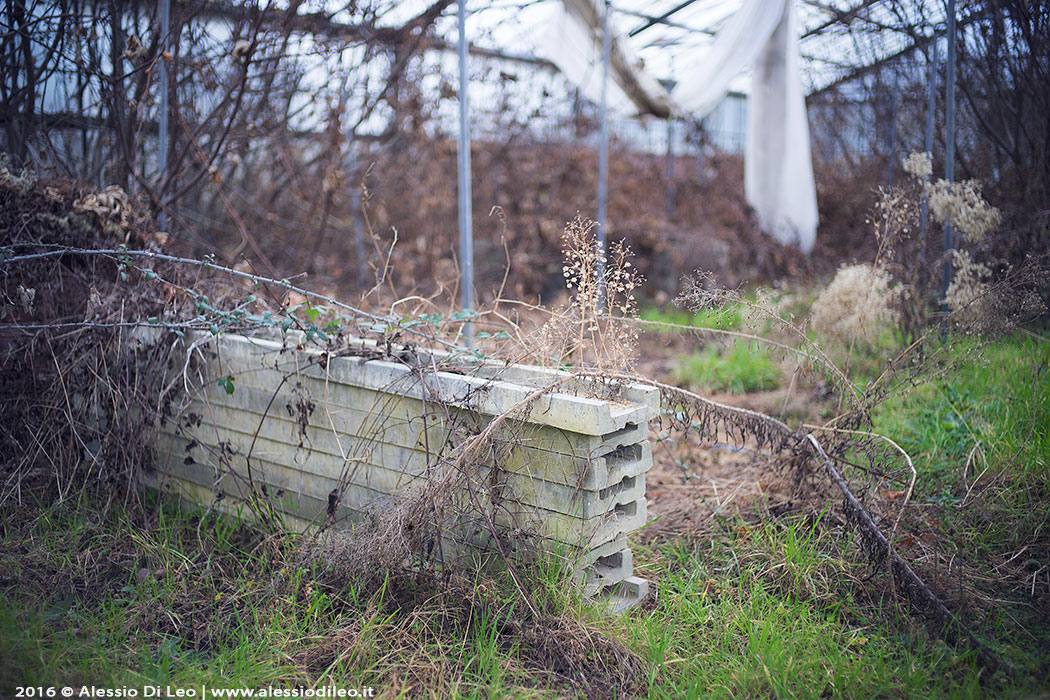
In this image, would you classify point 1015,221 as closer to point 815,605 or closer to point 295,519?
point 815,605

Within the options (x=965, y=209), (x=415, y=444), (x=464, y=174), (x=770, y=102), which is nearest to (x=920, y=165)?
(x=965, y=209)

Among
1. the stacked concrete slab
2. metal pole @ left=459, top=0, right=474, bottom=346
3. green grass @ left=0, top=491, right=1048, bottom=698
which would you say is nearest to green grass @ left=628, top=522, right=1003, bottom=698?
green grass @ left=0, top=491, right=1048, bottom=698

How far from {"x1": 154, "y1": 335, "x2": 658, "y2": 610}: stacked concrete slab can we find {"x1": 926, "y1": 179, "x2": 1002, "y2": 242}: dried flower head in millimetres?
2237

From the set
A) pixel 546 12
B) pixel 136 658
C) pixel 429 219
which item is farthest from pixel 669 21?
pixel 136 658

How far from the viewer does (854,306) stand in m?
3.78

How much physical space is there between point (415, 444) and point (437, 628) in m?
0.60

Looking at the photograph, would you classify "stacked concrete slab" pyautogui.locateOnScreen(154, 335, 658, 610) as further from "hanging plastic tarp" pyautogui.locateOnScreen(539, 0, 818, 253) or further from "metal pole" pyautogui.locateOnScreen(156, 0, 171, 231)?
"hanging plastic tarp" pyautogui.locateOnScreen(539, 0, 818, 253)

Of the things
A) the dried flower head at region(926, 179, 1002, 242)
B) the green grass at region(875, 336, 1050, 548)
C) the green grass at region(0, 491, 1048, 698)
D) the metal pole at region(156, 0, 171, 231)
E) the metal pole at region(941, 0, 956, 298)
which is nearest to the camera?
the green grass at region(0, 491, 1048, 698)

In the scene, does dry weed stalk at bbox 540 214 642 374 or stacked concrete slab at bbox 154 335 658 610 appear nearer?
stacked concrete slab at bbox 154 335 658 610

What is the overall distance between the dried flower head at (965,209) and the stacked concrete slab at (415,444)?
88.1 inches

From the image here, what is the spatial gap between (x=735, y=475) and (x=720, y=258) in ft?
13.5

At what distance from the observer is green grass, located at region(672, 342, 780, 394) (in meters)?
4.86

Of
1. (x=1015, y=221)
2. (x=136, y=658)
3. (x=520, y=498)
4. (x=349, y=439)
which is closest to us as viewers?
(x=136, y=658)

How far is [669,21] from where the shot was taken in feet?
25.8
